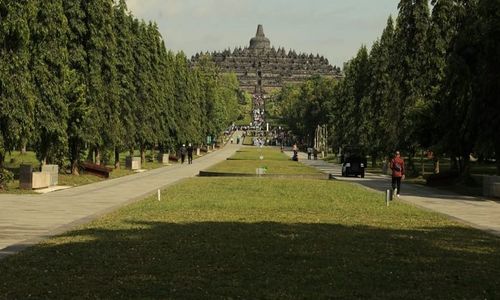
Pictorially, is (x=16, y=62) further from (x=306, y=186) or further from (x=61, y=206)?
(x=306, y=186)

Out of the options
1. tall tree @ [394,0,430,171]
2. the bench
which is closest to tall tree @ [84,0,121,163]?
the bench

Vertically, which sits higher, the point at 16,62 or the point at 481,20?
the point at 481,20

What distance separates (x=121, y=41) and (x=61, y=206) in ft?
87.9

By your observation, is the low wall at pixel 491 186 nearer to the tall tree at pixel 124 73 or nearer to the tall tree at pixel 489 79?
the tall tree at pixel 489 79

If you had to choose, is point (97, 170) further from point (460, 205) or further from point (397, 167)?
point (460, 205)

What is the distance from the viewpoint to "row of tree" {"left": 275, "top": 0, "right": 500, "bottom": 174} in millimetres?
29906

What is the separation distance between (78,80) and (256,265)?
2913cm

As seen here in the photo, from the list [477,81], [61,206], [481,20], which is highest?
[481,20]

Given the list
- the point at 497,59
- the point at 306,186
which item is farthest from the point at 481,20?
the point at 306,186

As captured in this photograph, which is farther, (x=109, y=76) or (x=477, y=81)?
(x=109, y=76)

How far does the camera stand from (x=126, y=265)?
1069 cm

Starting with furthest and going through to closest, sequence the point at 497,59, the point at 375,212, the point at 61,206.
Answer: the point at 497,59 < the point at 61,206 < the point at 375,212

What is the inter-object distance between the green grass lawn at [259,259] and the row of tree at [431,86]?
40.0 ft

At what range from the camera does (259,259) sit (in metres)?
11.3
